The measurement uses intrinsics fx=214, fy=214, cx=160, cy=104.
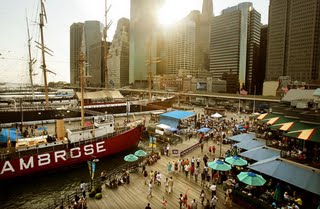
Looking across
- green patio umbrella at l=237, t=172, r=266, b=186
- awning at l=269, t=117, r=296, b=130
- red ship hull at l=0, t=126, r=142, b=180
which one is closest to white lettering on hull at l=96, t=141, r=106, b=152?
red ship hull at l=0, t=126, r=142, b=180

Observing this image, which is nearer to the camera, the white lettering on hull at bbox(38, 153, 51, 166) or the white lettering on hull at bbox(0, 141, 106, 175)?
the white lettering on hull at bbox(0, 141, 106, 175)

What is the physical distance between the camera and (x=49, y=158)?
23.6 metres

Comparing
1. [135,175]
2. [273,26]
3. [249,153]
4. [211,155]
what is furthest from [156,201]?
[273,26]

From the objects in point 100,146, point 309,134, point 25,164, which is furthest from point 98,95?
point 309,134

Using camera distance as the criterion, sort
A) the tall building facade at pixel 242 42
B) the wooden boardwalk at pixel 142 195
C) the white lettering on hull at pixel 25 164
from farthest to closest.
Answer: the tall building facade at pixel 242 42 → the white lettering on hull at pixel 25 164 → the wooden boardwalk at pixel 142 195

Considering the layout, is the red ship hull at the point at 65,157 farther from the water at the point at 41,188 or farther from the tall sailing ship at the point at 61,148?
the water at the point at 41,188

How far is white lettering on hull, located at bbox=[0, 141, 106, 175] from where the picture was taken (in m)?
21.5

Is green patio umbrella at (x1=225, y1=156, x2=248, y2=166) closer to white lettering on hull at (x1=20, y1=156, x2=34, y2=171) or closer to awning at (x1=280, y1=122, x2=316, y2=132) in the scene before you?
awning at (x1=280, y1=122, x2=316, y2=132)

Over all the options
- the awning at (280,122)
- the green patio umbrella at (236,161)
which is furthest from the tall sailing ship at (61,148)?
the awning at (280,122)

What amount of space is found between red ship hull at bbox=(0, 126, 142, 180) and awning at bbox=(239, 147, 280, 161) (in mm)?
16639

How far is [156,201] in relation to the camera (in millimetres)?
17172

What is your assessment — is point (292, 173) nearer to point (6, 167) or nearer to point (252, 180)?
point (252, 180)

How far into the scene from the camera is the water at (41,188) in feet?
63.7

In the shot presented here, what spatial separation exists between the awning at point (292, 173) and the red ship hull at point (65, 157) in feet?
59.9
